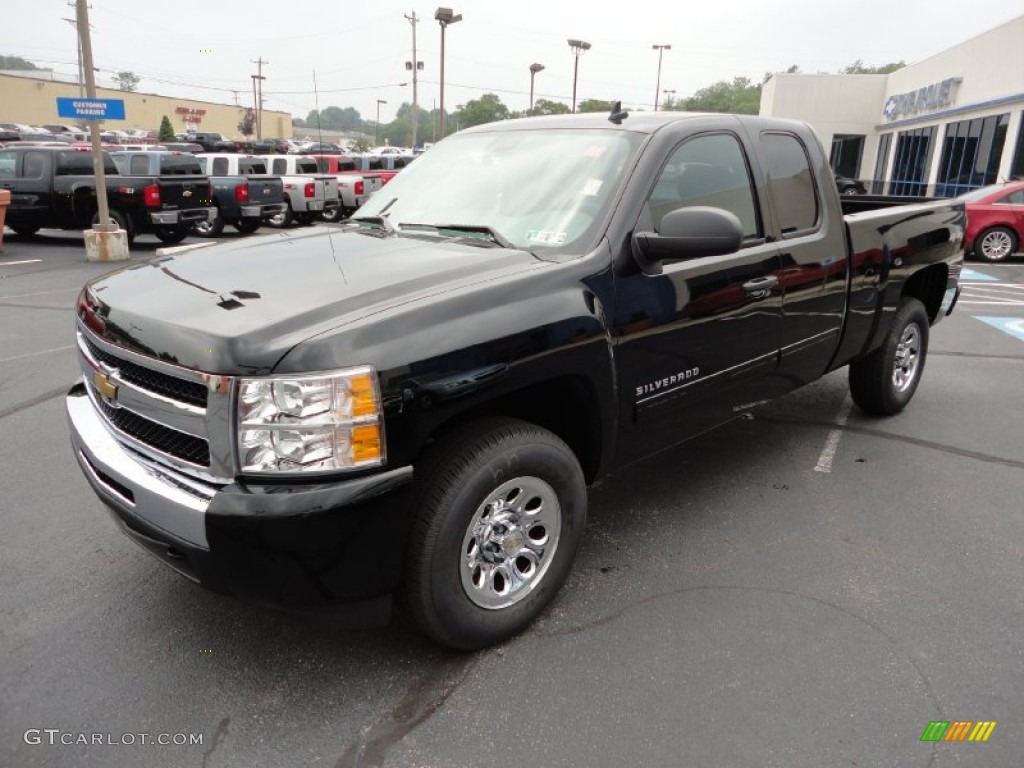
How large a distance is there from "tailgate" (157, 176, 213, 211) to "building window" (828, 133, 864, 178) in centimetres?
2993

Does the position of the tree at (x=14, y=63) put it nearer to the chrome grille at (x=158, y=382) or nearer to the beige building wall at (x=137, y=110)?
the beige building wall at (x=137, y=110)

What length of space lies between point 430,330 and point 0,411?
14.5 feet

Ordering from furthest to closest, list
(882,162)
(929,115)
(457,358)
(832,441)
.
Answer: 1. (882,162)
2. (929,115)
3. (832,441)
4. (457,358)

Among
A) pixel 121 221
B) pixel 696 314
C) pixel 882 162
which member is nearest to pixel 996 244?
pixel 696 314

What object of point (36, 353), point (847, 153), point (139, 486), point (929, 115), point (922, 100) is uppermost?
point (922, 100)

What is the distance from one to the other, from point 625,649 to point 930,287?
417 cm

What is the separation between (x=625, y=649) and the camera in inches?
113

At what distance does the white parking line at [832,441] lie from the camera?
466 cm

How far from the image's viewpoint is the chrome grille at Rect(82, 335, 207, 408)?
2.39 meters

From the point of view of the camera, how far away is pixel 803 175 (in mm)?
4262

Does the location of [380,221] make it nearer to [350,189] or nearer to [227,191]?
[227,191]

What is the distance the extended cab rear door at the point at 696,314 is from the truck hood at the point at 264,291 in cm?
55

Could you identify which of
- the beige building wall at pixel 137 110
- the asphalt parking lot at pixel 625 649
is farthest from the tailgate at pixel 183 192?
the beige building wall at pixel 137 110

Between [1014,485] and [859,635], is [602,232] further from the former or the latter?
[1014,485]
